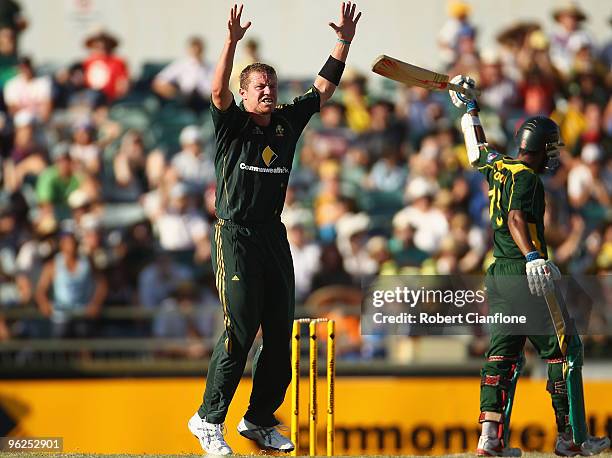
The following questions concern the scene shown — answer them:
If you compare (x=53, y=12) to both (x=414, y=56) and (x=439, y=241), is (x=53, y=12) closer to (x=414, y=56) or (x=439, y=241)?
(x=414, y=56)

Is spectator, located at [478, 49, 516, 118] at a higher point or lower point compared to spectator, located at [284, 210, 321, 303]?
higher

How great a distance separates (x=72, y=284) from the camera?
12.4 metres

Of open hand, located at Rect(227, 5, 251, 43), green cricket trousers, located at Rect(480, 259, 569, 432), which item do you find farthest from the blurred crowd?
open hand, located at Rect(227, 5, 251, 43)

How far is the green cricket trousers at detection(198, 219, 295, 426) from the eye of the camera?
701cm

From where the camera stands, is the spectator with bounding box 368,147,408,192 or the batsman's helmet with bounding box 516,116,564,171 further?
the spectator with bounding box 368,147,408,192

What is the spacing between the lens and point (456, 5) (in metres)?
15.2

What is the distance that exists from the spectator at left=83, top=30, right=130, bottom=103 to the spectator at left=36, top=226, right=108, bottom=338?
2.42 meters

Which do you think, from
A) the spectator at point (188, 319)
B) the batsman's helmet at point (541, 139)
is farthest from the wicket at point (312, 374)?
the spectator at point (188, 319)

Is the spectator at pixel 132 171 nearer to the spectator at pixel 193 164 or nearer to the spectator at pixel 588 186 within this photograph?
the spectator at pixel 193 164

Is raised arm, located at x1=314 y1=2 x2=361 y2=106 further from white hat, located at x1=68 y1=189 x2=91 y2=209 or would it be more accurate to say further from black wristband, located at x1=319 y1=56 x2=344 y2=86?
white hat, located at x1=68 y1=189 x2=91 y2=209

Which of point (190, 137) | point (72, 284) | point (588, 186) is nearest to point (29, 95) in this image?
point (190, 137)

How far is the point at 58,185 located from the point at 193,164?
145cm

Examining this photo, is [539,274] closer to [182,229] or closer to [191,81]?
[182,229]

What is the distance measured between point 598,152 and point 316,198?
11.0 ft
